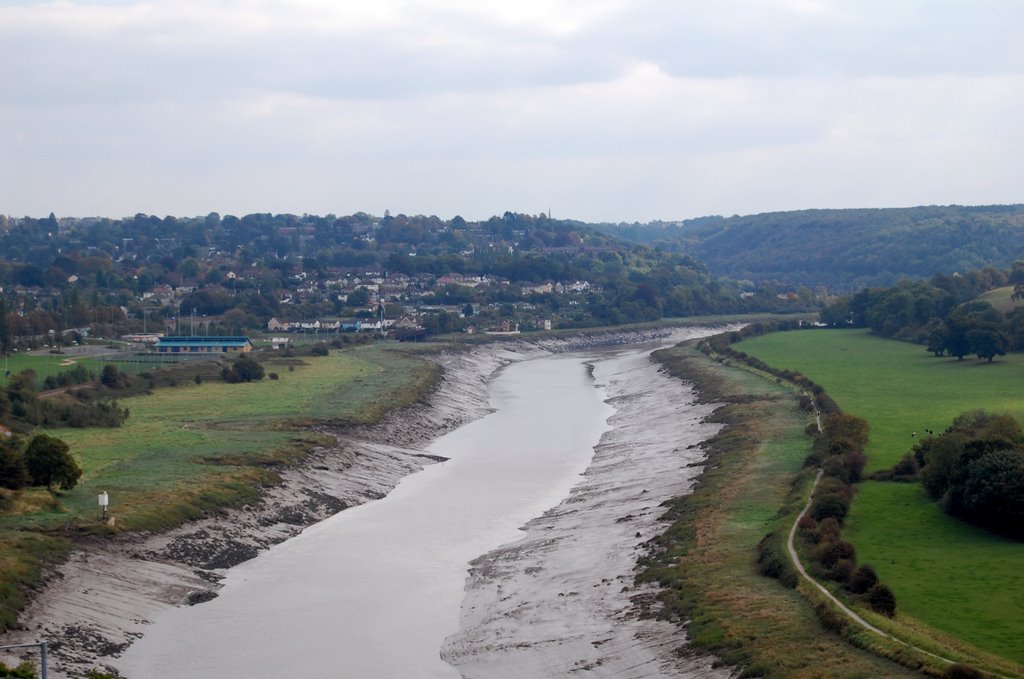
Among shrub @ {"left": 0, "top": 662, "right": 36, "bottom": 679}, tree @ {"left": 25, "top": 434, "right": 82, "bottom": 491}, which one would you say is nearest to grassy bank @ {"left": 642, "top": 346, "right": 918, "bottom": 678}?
shrub @ {"left": 0, "top": 662, "right": 36, "bottom": 679}

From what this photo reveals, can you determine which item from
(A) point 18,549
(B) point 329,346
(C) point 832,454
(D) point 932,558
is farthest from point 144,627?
(B) point 329,346

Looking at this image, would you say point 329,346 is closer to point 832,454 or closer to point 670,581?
point 832,454

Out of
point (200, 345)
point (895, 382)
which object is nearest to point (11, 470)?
point (895, 382)

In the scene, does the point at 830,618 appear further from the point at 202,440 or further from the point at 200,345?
the point at 200,345

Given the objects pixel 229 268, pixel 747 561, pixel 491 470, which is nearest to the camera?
pixel 747 561

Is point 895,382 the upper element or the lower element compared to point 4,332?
lower

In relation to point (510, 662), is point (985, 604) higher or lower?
higher

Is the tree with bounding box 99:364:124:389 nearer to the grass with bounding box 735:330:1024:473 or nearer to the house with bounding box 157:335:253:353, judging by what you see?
the house with bounding box 157:335:253:353
